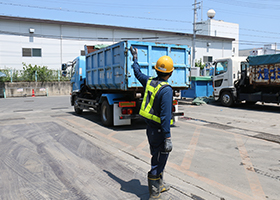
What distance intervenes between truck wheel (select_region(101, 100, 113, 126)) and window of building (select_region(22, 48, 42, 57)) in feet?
87.5

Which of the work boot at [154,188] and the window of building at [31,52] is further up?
the window of building at [31,52]

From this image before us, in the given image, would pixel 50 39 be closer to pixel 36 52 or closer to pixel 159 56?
pixel 36 52

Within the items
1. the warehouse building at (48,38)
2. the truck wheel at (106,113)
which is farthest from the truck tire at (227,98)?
the warehouse building at (48,38)

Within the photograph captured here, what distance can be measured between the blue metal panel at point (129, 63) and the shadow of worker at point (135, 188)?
441cm

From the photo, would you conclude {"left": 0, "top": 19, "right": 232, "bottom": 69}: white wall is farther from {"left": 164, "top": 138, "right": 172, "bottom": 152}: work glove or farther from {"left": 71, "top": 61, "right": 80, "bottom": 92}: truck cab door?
{"left": 164, "top": 138, "right": 172, "bottom": 152}: work glove

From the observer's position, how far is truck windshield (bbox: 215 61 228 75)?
51.5 feet

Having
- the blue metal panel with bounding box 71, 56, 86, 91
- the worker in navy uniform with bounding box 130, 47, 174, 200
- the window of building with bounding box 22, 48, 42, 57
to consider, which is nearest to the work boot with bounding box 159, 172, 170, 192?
the worker in navy uniform with bounding box 130, 47, 174, 200

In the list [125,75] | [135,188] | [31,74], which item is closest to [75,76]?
[125,75]

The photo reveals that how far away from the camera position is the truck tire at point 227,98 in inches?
608

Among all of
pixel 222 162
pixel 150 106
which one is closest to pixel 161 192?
pixel 150 106

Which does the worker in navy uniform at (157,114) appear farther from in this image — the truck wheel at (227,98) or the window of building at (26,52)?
the window of building at (26,52)

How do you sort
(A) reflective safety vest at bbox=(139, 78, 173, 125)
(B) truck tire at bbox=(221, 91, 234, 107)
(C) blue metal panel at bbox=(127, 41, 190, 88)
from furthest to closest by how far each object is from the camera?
(B) truck tire at bbox=(221, 91, 234, 107) < (C) blue metal panel at bbox=(127, 41, 190, 88) < (A) reflective safety vest at bbox=(139, 78, 173, 125)

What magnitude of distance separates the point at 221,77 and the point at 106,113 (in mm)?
9016

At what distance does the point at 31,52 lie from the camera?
33.0m
